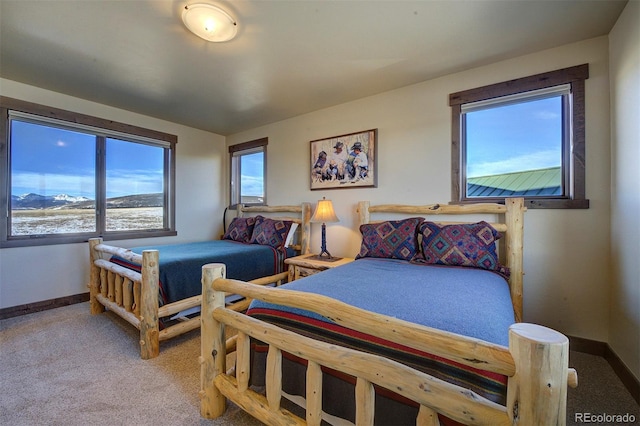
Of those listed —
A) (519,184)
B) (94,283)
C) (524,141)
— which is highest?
(524,141)

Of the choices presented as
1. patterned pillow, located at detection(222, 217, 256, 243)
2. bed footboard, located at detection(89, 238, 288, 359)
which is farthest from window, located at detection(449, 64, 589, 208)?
patterned pillow, located at detection(222, 217, 256, 243)

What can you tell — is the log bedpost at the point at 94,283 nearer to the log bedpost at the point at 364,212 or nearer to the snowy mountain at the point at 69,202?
the snowy mountain at the point at 69,202

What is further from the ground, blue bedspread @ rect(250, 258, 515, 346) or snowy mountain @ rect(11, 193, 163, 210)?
snowy mountain @ rect(11, 193, 163, 210)

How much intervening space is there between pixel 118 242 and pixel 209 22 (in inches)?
120

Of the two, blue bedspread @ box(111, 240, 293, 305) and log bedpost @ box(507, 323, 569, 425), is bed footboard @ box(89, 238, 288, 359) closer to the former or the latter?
blue bedspread @ box(111, 240, 293, 305)

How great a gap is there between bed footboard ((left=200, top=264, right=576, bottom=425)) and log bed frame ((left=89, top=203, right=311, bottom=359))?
0.86m

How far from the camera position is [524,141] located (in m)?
2.31

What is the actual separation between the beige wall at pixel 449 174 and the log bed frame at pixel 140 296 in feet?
4.68

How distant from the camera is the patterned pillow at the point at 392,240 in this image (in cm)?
235

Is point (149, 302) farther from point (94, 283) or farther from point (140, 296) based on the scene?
point (94, 283)

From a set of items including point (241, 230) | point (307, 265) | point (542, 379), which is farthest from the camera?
point (241, 230)

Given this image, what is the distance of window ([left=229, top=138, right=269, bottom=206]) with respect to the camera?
164 inches

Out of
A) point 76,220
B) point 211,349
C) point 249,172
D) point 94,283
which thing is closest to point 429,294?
point 211,349

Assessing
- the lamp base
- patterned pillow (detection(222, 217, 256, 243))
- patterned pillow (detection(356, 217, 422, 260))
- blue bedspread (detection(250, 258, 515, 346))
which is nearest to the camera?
blue bedspread (detection(250, 258, 515, 346))
